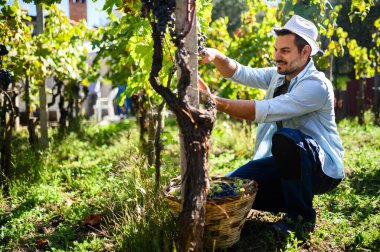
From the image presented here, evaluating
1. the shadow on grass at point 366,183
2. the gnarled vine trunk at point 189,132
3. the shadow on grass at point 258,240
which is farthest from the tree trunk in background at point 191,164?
the shadow on grass at point 366,183

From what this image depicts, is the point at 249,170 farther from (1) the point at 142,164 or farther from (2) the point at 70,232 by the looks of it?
(2) the point at 70,232

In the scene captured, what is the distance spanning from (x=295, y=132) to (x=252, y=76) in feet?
2.91

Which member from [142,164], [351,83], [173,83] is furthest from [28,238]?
[351,83]

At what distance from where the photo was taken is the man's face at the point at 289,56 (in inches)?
120

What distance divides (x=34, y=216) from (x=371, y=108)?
8932 millimetres

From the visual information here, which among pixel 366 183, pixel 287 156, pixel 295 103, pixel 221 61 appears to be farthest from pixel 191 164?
pixel 366 183

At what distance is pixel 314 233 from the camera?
2.89 metres

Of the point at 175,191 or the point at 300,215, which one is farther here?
the point at 300,215

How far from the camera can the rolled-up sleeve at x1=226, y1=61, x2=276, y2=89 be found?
344 cm

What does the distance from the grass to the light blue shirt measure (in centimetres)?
54

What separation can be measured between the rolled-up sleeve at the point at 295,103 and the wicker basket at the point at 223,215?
21.1 inches

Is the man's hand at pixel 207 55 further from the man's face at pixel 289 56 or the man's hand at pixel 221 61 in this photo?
the man's face at pixel 289 56

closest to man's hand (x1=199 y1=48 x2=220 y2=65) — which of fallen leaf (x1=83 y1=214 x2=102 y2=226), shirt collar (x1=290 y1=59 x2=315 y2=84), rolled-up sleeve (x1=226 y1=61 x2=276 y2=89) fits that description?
rolled-up sleeve (x1=226 y1=61 x2=276 y2=89)

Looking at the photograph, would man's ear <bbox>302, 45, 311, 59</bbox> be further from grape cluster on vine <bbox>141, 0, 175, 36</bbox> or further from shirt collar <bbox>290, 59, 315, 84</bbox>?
grape cluster on vine <bbox>141, 0, 175, 36</bbox>
